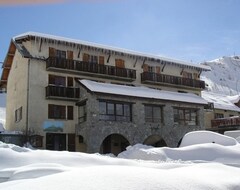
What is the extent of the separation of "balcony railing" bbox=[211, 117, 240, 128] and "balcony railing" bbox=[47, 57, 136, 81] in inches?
489

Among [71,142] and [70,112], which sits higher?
[70,112]

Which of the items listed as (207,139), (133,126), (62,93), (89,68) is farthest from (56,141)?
(207,139)

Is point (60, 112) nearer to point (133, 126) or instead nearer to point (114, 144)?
point (114, 144)

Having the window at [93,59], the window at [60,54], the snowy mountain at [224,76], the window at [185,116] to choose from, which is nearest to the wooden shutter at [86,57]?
the window at [93,59]

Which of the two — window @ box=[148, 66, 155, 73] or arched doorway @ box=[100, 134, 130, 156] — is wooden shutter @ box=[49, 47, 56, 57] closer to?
arched doorway @ box=[100, 134, 130, 156]

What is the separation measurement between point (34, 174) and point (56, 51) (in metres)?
25.3

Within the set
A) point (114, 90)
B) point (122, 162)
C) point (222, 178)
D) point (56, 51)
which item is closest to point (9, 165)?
point (122, 162)

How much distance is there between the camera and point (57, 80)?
101 ft

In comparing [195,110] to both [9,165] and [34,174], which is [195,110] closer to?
[9,165]

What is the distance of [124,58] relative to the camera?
3550cm

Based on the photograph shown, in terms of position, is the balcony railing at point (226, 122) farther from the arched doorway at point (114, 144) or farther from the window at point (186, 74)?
the arched doorway at point (114, 144)

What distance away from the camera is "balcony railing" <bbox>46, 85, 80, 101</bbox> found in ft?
97.1

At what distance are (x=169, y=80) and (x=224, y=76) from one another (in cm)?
7768

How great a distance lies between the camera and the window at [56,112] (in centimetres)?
3005
